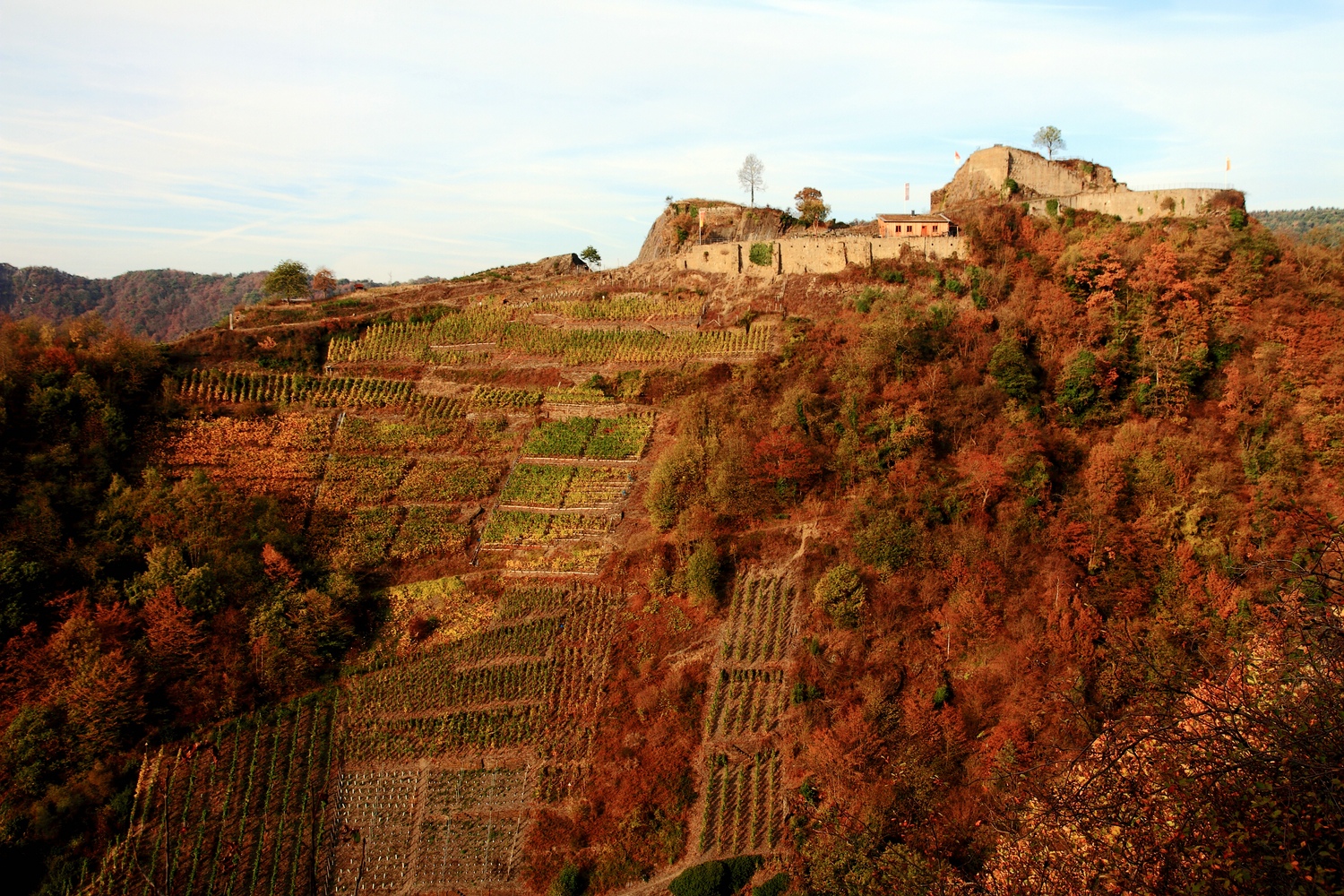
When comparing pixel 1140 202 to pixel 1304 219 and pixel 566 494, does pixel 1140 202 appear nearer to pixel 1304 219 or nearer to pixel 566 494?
pixel 566 494

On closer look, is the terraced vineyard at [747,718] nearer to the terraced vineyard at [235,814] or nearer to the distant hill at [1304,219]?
the terraced vineyard at [235,814]

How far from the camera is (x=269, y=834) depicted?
2136cm

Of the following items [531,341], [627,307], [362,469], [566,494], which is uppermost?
[627,307]

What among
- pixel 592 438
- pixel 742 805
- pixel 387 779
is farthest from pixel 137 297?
pixel 742 805

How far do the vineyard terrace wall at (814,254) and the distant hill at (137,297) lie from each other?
211ft

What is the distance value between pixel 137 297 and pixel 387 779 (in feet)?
322

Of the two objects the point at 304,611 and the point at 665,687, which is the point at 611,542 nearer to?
the point at 665,687

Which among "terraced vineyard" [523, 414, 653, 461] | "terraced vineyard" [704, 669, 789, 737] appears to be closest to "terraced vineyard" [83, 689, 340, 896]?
"terraced vineyard" [704, 669, 789, 737]

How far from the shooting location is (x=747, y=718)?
22734 mm

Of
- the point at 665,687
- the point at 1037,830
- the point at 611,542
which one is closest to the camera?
the point at 1037,830

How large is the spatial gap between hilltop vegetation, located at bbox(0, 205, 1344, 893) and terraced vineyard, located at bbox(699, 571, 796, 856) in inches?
4.0

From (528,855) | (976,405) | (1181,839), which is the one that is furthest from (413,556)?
(1181,839)

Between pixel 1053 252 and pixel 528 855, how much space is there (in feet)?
96.8

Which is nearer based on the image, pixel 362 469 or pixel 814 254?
pixel 362 469
